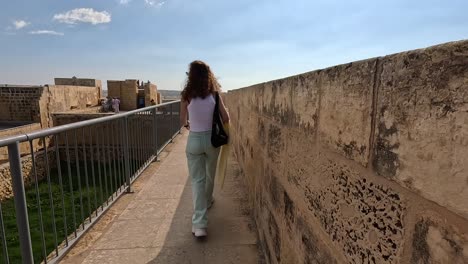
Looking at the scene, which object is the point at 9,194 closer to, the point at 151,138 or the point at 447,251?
the point at 151,138

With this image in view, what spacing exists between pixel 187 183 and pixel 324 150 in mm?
3888

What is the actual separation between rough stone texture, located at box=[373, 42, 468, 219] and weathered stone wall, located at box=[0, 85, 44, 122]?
79.8 ft

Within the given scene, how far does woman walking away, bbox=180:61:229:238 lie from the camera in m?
3.10

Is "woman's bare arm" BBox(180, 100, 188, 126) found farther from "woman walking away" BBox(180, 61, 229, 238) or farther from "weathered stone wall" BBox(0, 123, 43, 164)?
"weathered stone wall" BBox(0, 123, 43, 164)

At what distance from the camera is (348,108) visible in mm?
1093

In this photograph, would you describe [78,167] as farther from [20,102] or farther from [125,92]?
[125,92]

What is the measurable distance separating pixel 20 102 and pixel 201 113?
24.0m

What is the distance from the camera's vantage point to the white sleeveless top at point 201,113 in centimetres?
310

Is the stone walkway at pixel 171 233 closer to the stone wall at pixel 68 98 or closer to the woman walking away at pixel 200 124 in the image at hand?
the woman walking away at pixel 200 124

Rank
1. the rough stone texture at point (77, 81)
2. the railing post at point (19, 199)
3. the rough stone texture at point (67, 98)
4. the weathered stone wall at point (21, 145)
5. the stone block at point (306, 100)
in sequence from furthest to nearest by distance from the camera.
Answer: the rough stone texture at point (77, 81), the rough stone texture at point (67, 98), the weathered stone wall at point (21, 145), the railing post at point (19, 199), the stone block at point (306, 100)

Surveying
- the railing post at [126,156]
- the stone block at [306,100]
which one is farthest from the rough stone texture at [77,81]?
the stone block at [306,100]

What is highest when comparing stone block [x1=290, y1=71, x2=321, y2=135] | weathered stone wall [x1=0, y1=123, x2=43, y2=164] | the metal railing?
stone block [x1=290, y1=71, x2=321, y2=135]

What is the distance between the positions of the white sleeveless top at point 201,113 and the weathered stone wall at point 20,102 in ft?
72.1

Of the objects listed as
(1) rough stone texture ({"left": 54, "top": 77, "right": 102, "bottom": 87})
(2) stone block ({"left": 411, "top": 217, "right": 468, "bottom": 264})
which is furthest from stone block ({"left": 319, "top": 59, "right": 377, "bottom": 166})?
(1) rough stone texture ({"left": 54, "top": 77, "right": 102, "bottom": 87})
